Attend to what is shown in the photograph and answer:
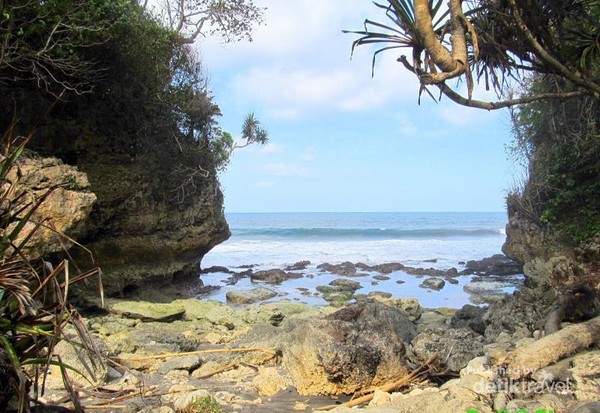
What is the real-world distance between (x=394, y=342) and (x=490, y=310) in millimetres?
3278

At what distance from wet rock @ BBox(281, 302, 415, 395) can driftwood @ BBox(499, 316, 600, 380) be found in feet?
5.50

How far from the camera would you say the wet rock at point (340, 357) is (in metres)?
5.34

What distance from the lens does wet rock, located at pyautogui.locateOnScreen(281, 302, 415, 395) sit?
210 inches

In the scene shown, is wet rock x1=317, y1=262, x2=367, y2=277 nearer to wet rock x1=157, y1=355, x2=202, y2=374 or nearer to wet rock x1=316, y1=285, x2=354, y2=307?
wet rock x1=316, y1=285, x2=354, y2=307

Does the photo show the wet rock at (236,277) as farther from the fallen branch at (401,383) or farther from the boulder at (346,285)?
the fallen branch at (401,383)

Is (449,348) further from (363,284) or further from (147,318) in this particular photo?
(363,284)

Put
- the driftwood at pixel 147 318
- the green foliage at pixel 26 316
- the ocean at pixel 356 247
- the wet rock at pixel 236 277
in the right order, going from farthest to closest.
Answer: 1. the ocean at pixel 356 247
2. the wet rock at pixel 236 277
3. the driftwood at pixel 147 318
4. the green foliage at pixel 26 316

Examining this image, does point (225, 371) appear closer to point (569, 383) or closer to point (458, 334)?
point (458, 334)

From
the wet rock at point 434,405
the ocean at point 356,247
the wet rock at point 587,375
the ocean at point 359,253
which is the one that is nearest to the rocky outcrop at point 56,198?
the wet rock at point 434,405

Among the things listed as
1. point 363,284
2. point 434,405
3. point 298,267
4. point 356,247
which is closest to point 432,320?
point 434,405

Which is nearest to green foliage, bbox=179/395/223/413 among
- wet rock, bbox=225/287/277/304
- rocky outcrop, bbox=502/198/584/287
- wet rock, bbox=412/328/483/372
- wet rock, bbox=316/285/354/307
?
wet rock, bbox=412/328/483/372

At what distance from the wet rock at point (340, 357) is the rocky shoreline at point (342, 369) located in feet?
0.04

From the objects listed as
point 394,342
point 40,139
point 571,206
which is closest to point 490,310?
point 394,342

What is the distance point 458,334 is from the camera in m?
6.52
